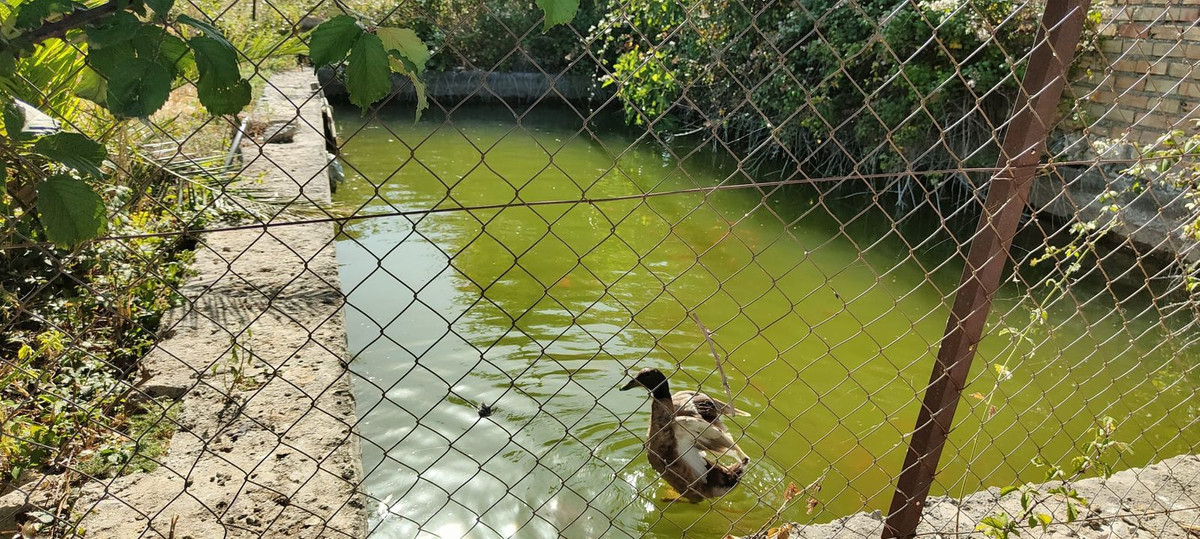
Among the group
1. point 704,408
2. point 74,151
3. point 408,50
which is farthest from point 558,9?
point 704,408

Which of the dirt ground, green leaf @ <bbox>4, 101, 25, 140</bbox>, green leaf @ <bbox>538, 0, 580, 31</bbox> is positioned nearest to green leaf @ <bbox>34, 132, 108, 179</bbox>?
green leaf @ <bbox>4, 101, 25, 140</bbox>

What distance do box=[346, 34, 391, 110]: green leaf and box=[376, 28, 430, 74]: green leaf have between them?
0.06m

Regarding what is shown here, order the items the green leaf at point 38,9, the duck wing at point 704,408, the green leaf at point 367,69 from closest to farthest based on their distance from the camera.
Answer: the green leaf at point 38,9 < the green leaf at point 367,69 < the duck wing at point 704,408

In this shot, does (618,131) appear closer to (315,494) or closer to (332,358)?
(332,358)

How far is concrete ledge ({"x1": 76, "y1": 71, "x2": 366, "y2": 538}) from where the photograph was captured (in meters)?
1.97

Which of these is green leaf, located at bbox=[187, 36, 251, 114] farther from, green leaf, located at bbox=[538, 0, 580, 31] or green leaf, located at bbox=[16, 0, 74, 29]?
green leaf, located at bbox=[538, 0, 580, 31]

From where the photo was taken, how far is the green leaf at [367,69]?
1.08 meters

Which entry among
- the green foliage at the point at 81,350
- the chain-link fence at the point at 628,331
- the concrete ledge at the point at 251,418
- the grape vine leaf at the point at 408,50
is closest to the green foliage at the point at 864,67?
the chain-link fence at the point at 628,331

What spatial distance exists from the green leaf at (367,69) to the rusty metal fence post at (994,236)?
138cm

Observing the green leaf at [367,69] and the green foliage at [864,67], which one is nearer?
the green leaf at [367,69]

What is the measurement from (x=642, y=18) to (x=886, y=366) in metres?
5.02

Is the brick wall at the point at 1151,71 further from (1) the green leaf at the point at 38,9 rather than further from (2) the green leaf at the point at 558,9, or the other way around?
(1) the green leaf at the point at 38,9

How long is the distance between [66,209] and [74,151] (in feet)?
0.27

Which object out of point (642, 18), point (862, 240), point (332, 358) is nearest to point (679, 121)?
point (642, 18)
